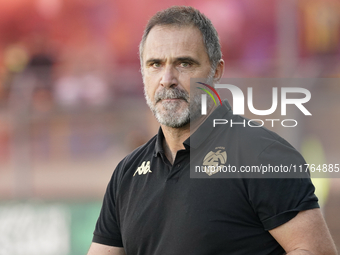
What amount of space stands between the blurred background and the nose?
9.39 ft

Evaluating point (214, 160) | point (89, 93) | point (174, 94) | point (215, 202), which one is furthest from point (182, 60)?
point (89, 93)

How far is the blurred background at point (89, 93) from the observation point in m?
4.70

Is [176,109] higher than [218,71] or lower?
lower

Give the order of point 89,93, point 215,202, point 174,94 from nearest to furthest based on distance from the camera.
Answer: point 215,202
point 174,94
point 89,93

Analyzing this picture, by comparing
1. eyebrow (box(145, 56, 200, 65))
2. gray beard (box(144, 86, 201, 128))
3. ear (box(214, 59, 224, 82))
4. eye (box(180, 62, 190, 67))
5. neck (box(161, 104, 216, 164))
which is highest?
ear (box(214, 59, 224, 82))

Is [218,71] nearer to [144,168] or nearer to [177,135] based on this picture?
[177,135]

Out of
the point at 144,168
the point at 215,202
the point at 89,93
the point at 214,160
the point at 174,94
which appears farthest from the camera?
the point at 89,93

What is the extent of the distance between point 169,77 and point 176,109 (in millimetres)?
136

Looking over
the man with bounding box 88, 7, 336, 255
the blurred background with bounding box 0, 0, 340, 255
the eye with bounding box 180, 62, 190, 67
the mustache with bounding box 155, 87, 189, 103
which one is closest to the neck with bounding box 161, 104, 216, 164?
the man with bounding box 88, 7, 336, 255

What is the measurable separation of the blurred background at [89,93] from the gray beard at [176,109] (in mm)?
2764

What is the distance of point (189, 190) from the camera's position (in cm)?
170

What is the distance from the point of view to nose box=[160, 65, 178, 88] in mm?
1822

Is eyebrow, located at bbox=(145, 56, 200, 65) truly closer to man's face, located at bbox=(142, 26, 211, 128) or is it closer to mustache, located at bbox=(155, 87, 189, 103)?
man's face, located at bbox=(142, 26, 211, 128)

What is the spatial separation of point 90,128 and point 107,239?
155 inches
